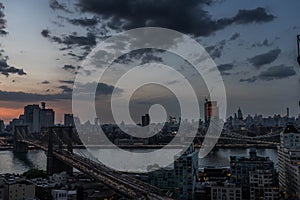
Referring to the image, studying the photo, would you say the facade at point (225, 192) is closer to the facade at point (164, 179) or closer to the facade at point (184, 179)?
the facade at point (184, 179)

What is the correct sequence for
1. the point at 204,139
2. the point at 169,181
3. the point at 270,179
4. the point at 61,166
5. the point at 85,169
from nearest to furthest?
the point at 270,179
the point at 169,181
the point at 85,169
the point at 61,166
the point at 204,139

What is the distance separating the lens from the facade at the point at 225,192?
391 cm

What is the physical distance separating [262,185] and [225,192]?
424 mm

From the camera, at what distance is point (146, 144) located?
16.8 m

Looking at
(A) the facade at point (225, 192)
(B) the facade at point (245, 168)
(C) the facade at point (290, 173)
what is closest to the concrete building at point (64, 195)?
(A) the facade at point (225, 192)

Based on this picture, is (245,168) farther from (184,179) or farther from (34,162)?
(34,162)

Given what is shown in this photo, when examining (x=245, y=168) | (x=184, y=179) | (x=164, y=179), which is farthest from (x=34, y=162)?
(x=245, y=168)

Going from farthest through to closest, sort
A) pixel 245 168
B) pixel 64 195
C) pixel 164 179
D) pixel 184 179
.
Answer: pixel 164 179 < pixel 245 168 < pixel 184 179 < pixel 64 195

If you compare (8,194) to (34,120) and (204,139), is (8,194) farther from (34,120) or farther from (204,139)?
(34,120)

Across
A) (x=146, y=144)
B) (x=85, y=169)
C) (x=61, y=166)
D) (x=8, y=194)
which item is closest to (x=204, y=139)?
(x=146, y=144)

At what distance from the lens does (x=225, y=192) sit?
3977 mm

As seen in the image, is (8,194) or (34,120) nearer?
(8,194)

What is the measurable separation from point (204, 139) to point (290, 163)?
12.4 meters

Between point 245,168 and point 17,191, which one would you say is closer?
point 17,191
